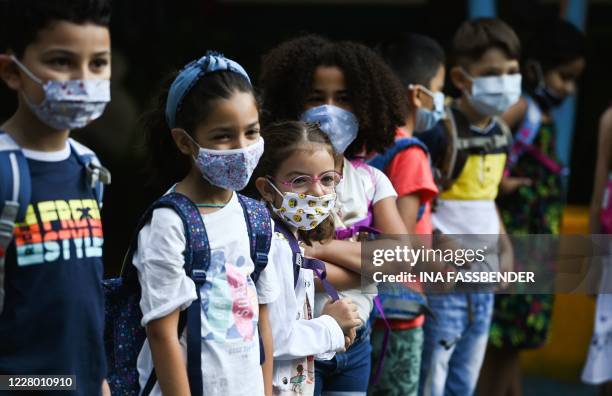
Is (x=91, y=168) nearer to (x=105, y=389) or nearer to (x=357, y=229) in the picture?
(x=105, y=389)

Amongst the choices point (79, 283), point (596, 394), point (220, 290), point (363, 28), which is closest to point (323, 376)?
point (220, 290)

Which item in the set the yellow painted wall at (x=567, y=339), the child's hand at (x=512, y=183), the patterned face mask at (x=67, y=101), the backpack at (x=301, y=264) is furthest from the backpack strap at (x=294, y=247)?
the yellow painted wall at (x=567, y=339)

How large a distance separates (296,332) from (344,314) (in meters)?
0.21

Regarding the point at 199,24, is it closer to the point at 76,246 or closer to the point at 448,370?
the point at 448,370

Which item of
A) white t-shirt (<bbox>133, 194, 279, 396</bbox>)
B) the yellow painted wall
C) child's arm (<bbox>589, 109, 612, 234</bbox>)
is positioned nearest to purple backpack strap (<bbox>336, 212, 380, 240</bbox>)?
white t-shirt (<bbox>133, 194, 279, 396</bbox>)

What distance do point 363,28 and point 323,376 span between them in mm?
7685

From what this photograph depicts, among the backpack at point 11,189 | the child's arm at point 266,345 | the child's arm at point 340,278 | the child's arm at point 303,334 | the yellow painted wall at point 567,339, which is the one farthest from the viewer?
the yellow painted wall at point 567,339

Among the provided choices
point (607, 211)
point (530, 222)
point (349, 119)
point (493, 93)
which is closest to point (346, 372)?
point (349, 119)

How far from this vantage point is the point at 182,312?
2938mm

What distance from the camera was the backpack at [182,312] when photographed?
2930mm

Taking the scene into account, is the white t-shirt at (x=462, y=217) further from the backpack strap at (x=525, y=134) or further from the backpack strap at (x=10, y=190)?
the backpack strap at (x=10, y=190)

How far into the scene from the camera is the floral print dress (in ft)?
18.4

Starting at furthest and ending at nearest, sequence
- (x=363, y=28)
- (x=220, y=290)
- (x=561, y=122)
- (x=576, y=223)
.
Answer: (x=363, y=28)
(x=561, y=122)
(x=576, y=223)
(x=220, y=290)

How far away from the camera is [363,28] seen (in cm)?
1104
